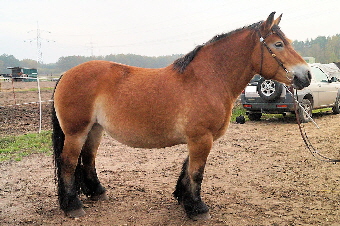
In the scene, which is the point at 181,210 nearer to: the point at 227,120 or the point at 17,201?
the point at 227,120

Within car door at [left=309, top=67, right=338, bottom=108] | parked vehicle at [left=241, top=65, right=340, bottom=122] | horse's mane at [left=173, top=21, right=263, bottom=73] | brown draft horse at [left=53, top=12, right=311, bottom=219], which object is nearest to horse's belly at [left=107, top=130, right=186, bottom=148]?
brown draft horse at [left=53, top=12, right=311, bottom=219]

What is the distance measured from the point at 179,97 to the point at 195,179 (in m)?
0.96

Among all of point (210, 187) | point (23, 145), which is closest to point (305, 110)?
point (210, 187)

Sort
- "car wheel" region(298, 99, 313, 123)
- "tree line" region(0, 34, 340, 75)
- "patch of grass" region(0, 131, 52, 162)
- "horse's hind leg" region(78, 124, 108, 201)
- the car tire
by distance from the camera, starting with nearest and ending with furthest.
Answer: "horse's hind leg" region(78, 124, 108, 201), "patch of grass" region(0, 131, 52, 162), the car tire, "car wheel" region(298, 99, 313, 123), "tree line" region(0, 34, 340, 75)

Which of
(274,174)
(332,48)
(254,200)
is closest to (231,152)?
(274,174)

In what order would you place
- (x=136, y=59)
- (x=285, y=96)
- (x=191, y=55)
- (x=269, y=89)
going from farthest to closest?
(x=136, y=59)
(x=269, y=89)
(x=285, y=96)
(x=191, y=55)

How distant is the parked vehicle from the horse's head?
5704 millimetres

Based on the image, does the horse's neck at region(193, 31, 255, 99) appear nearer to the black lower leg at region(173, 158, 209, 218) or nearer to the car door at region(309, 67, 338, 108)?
the black lower leg at region(173, 158, 209, 218)

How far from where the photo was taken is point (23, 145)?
7.11 m

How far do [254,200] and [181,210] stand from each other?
1025mm

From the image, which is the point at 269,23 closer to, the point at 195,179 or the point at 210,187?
the point at 195,179

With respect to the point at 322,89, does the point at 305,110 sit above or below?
below

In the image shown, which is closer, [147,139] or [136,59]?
[147,139]

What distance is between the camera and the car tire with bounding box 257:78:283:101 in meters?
9.55
